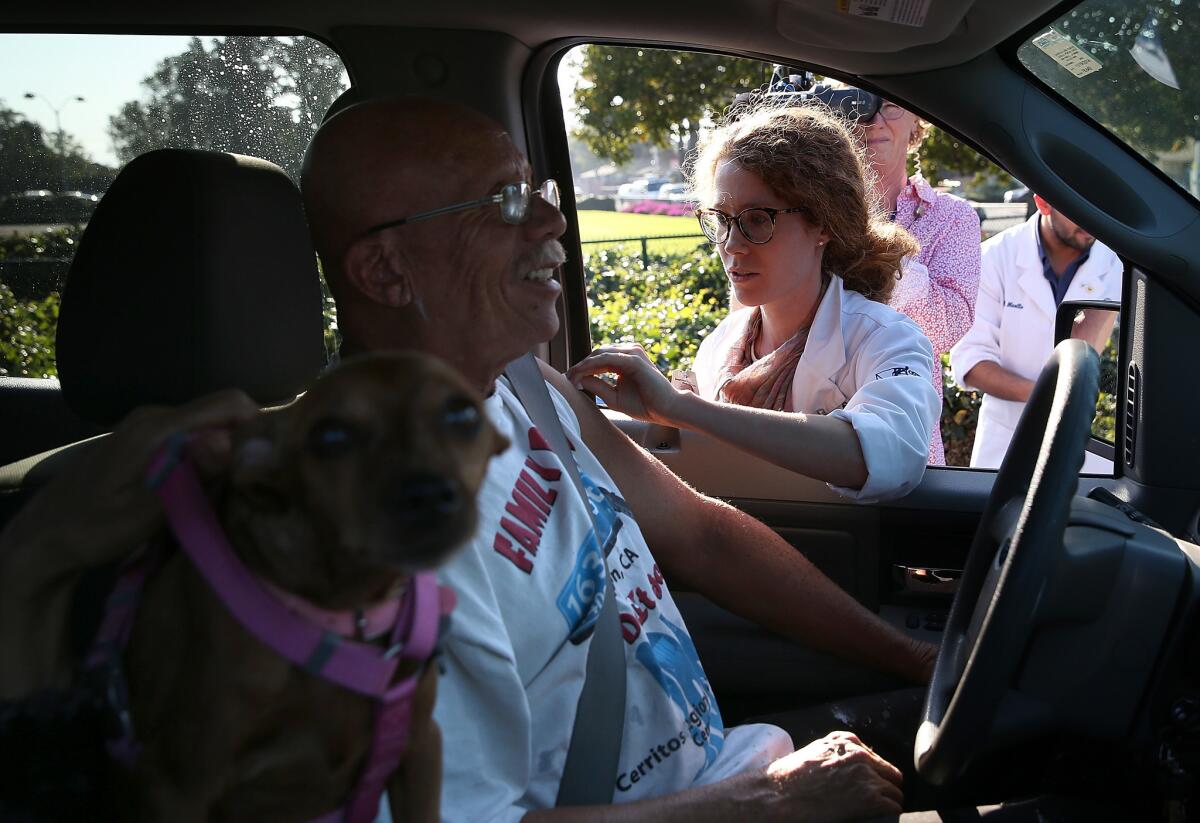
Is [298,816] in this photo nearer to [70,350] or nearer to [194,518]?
[194,518]

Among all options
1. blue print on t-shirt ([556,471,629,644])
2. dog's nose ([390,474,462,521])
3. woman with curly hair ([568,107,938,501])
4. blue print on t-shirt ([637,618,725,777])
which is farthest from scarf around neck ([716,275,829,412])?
dog's nose ([390,474,462,521])

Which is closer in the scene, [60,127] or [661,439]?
[60,127]

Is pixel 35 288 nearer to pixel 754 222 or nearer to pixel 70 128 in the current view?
pixel 70 128

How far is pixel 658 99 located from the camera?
31.2ft

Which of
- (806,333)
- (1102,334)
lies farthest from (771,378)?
(1102,334)

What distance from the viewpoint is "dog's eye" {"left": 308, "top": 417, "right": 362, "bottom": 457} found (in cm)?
73

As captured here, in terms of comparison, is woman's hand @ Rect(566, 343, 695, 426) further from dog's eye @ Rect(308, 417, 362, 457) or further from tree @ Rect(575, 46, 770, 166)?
tree @ Rect(575, 46, 770, 166)

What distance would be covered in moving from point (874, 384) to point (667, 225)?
32.6 ft

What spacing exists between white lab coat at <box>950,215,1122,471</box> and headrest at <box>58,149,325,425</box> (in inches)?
116

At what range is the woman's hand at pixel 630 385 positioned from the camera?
2.50m

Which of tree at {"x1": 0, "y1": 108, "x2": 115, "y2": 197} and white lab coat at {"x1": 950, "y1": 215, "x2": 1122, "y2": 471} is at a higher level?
tree at {"x1": 0, "y1": 108, "x2": 115, "y2": 197}

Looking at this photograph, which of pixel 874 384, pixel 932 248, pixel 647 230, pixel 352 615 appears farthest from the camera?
pixel 647 230

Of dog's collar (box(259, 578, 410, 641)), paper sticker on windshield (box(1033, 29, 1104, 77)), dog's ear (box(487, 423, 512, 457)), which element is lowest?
dog's collar (box(259, 578, 410, 641))

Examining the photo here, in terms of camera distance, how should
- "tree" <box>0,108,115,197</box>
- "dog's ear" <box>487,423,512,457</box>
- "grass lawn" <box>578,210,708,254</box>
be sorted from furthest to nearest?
"grass lawn" <box>578,210,708,254</box>
"tree" <box>0,108,115,197</box>
"dog's ear" <box>487,423,512,457</box>
